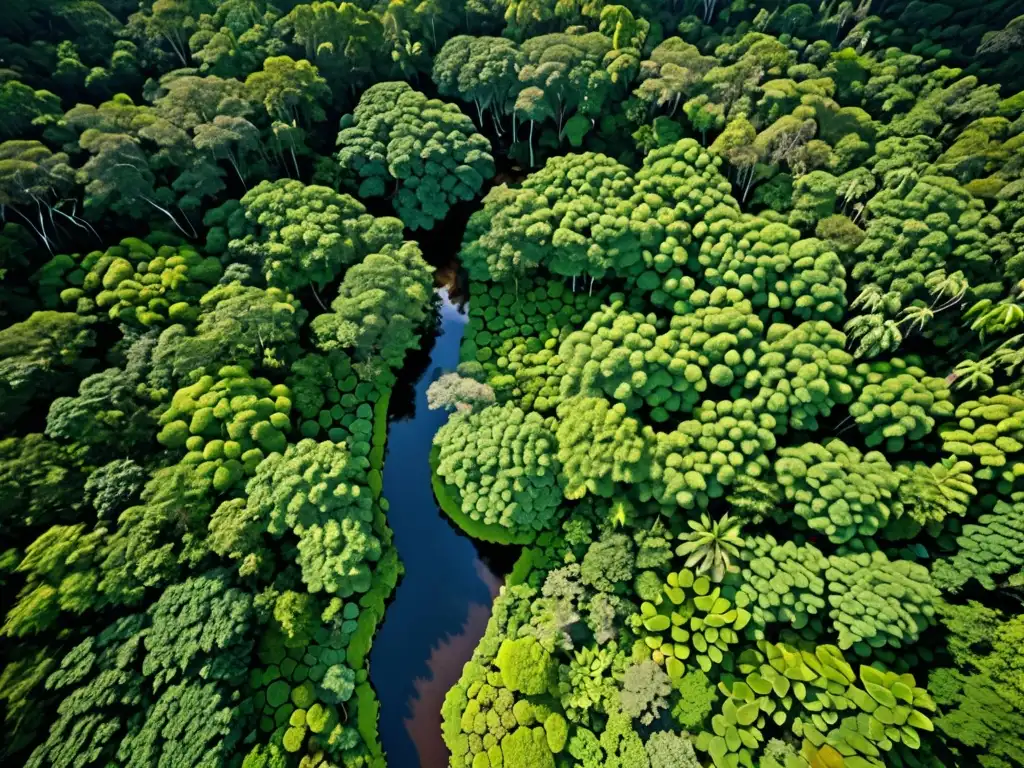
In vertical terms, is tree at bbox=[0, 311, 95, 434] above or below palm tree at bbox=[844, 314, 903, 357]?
below

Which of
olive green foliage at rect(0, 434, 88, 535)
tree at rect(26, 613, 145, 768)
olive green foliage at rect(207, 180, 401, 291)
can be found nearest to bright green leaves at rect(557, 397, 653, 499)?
olive green foliage at rect(207, 180, 401, 291)

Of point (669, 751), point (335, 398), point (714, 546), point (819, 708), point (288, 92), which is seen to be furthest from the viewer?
point (288, 92)

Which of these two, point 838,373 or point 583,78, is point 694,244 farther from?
point 583,78

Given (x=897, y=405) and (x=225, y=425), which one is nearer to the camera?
(x=897, y=405)

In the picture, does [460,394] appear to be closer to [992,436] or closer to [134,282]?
[134,282]

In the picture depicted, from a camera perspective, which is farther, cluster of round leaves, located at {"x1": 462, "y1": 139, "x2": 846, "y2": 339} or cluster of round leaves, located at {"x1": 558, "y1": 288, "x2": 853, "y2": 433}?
cluster of round leaves, located at {"x1": 462, "y1": 139, "x2": 846, "y2": 339}

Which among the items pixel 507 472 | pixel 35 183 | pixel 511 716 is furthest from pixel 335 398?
pixel 35 183

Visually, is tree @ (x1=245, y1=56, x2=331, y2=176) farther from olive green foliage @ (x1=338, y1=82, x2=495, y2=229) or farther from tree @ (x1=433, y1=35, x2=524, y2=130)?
tree @ (x1=433, y1=35, x2=524, y2=130)
